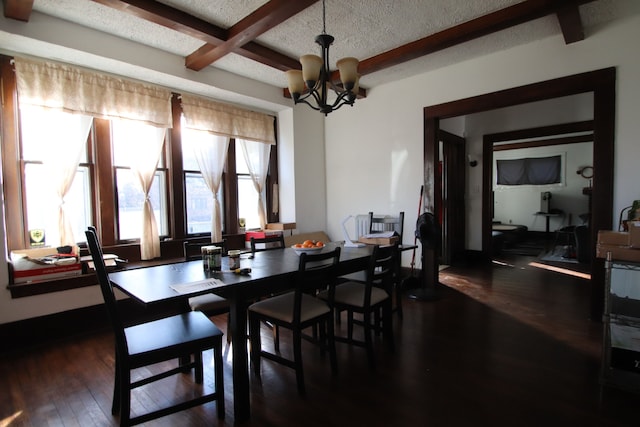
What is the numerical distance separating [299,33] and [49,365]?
11.1 ft

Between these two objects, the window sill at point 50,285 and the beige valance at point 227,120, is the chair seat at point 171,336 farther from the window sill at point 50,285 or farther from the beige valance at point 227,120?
the beige valance at point 227,120

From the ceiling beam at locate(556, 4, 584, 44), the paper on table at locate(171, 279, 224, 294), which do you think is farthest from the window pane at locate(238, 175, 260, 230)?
the ceiling beam at locate(556, 4, 584, 44)

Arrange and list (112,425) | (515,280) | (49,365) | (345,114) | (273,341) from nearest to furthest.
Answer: (112,425)
(49,365)
(273,341)
(515,280)
(345,114)

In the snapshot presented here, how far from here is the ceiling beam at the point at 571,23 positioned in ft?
8.58

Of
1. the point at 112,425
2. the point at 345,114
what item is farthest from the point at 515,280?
the point at 112,425

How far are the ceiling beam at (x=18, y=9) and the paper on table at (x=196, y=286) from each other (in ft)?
7.80

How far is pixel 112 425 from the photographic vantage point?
5.85ft

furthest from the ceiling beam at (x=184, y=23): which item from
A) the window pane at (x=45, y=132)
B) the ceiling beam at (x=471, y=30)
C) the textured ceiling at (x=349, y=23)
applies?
the window pane at (x=45, y=132)

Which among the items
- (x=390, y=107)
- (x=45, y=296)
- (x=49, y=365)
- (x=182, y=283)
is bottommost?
(x=49, y=365)

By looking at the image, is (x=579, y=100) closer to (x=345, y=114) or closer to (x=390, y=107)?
(x=390, y=107)

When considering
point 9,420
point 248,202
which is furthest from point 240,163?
point 9,420

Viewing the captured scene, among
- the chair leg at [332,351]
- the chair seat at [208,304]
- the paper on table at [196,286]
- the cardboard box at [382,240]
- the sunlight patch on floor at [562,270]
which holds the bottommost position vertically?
the sunlight patch on floor at [562,270]

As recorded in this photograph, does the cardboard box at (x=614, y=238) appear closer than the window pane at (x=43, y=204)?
Yes

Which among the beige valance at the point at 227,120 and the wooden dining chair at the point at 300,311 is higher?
the beige valance at the point at 227,120
